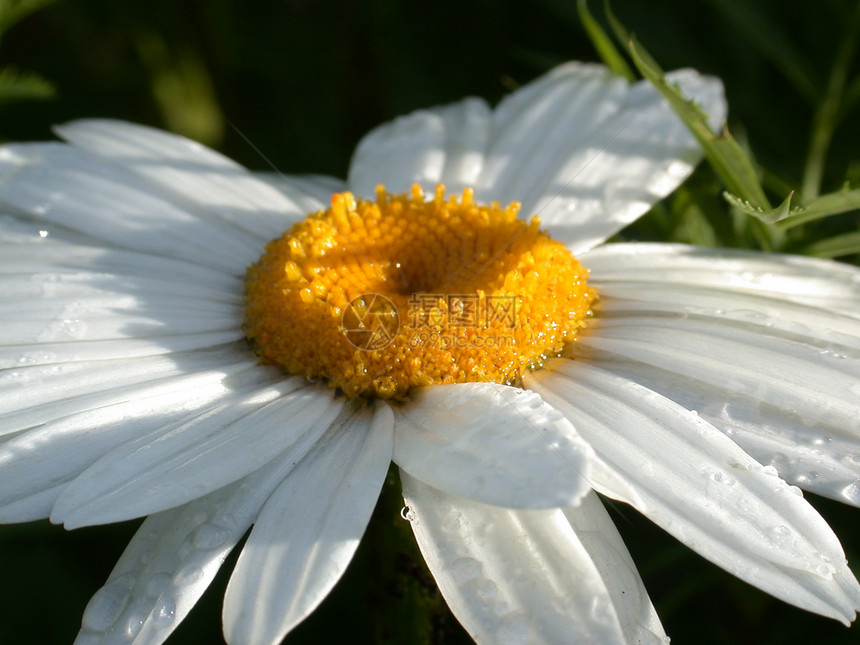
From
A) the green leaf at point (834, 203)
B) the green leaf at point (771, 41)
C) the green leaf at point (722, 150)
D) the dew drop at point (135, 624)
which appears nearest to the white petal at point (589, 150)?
the green leaf at point (771, 41)

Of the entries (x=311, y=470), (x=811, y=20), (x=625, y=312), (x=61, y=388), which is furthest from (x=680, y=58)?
(x=61, y=388)

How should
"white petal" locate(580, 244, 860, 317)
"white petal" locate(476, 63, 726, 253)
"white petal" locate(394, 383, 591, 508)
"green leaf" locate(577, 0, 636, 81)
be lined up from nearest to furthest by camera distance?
"white petal" locate(394, 383, 591, 508)
"white petal" locate(580, 244, 860, 317)
"green leaf" locate(577, 0, 636, 81)
"white petal" locate(476, 63, 726, 253)

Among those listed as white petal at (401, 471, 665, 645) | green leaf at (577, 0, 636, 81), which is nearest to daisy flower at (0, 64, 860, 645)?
white petal at (401, 471, 665, 645)

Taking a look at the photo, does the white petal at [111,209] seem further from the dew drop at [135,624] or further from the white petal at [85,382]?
the dew drop at [135,624]

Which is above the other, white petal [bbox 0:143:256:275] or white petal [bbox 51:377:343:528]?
white petal [bbox 0:143:256:275]

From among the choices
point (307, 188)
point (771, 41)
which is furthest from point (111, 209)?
point (771, 41)

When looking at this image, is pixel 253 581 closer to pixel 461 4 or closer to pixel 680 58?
pixel 680 58

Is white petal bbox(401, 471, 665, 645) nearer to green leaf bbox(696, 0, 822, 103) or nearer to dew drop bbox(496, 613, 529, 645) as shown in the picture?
dew drop bbox(496, 613, 529, 645)
